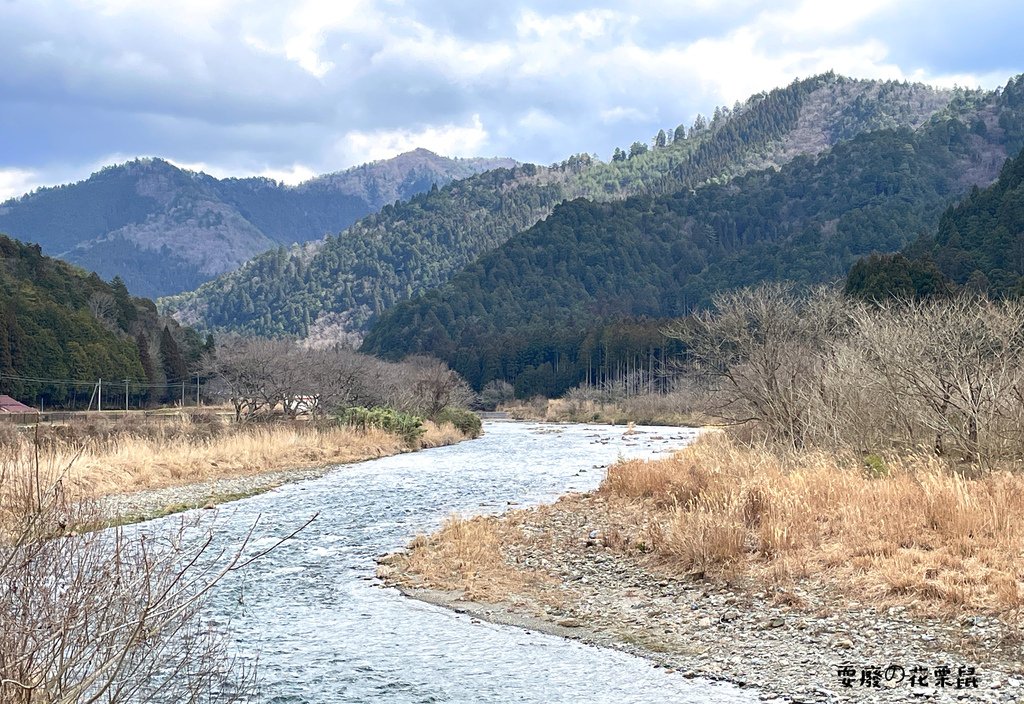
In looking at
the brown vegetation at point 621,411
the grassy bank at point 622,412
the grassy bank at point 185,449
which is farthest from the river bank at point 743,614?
the grassy bank at point 622,412

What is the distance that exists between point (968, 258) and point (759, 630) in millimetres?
77460

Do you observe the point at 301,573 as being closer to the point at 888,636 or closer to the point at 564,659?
the point at 564,659

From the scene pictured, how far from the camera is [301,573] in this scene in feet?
57.9

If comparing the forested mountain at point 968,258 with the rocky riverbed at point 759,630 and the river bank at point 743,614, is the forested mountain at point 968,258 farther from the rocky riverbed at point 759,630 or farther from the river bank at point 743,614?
the rocky riverbed at point 759,630

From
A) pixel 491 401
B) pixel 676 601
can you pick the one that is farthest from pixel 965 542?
pixel 491 401

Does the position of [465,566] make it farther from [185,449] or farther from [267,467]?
[267,467]

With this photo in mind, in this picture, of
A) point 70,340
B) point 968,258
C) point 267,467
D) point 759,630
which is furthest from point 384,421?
point 968,258

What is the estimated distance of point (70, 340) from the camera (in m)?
83.0

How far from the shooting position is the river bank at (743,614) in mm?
10789

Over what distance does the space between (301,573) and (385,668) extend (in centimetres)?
639

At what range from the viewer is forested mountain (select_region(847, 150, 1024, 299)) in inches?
2270

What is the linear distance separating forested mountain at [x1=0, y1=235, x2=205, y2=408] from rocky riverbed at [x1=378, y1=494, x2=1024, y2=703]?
69.2 meters

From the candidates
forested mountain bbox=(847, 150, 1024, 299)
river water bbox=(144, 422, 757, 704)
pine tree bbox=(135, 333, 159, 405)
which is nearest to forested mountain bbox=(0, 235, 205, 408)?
pine tree bbox=(135, 333, 159, 405)

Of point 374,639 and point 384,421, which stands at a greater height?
point 384,421
